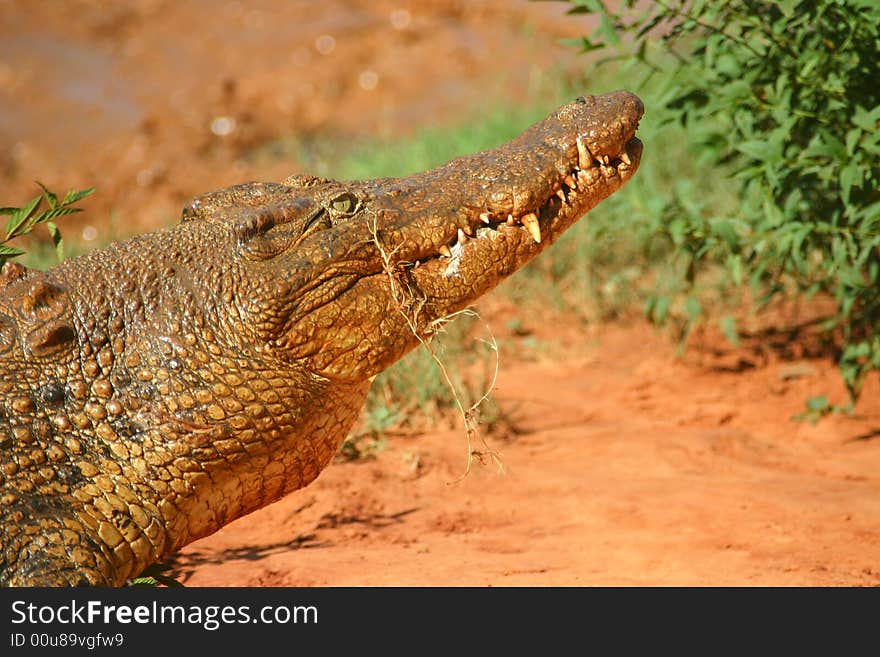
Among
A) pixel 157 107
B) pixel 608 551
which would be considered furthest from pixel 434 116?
pixel 608 551

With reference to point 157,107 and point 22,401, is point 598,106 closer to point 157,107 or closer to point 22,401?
point 22,401

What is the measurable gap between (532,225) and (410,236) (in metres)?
0.39

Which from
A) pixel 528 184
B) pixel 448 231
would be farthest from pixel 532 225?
pixel 448 231

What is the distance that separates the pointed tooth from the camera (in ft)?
11.4

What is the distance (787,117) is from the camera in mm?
4609

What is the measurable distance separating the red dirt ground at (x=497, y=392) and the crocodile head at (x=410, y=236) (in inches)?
35.6

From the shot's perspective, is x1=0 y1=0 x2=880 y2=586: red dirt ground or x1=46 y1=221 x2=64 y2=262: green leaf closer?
x1=46 y1=221 x2=64 y2=262: green leaf

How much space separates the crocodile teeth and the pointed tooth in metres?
0.25

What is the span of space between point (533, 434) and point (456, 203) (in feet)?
7.36

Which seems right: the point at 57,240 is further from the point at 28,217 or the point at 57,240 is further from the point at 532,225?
the point at 532,225

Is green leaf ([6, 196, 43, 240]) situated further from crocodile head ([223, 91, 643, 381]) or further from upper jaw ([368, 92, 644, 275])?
upper jaw ([368, 92, 644, 275])

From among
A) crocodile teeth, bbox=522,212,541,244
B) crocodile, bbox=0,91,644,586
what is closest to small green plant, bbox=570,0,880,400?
crocodile, bbox=0,91,644,586

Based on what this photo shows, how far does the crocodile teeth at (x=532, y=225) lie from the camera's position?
340cm

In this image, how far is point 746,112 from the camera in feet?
15.5
